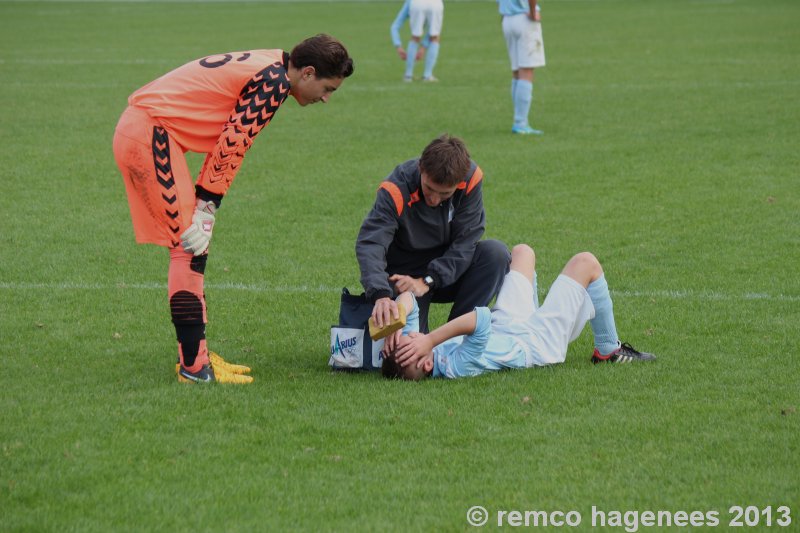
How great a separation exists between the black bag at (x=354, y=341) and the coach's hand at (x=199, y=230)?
0.82 metres

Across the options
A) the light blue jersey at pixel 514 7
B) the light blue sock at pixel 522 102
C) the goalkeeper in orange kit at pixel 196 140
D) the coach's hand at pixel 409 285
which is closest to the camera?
the goalkeeper in orange kit at pixel 196 140

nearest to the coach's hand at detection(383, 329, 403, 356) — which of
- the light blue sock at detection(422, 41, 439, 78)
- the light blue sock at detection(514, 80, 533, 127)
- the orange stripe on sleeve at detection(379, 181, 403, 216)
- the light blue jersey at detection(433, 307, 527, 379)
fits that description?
the light blue jersey at detection(433, 307, 527, 379)

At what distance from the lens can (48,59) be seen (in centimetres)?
2089

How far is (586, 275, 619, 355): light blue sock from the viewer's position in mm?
6035

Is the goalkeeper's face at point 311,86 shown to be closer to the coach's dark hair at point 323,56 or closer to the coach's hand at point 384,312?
the coach's dark hair at point 323,56

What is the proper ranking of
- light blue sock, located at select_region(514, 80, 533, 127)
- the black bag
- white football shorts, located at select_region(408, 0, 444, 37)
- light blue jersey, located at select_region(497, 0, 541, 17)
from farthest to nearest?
white football shorts, located at select_region(408, 0, 444, 37) < light blue jersey, located at select_region(497, 0, 541, 17) < light blue sock, located at select_region(514, 80, 533, 127) < the black bag

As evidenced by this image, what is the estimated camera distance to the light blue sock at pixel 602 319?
19.8ft

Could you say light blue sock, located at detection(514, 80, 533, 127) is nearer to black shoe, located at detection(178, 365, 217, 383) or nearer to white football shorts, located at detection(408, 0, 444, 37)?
white football shorts, located at detection(408, 0, 444, 37)

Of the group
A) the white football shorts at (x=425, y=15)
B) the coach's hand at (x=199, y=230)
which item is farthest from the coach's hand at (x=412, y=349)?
the white football shorts at (x=425, y=15)

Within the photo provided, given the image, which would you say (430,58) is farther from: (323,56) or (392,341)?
(392,341)

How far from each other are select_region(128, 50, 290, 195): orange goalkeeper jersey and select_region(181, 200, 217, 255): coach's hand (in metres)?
0.09

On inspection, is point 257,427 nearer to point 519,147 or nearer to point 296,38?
point 519,147

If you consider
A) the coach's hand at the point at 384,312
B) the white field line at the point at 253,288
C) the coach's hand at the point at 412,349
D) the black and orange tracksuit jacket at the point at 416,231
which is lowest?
the white field line at the point at 253,288

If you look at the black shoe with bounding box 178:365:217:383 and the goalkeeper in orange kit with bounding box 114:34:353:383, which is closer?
the goalkeeper in orange kit with bounding box 114:34:353:383
